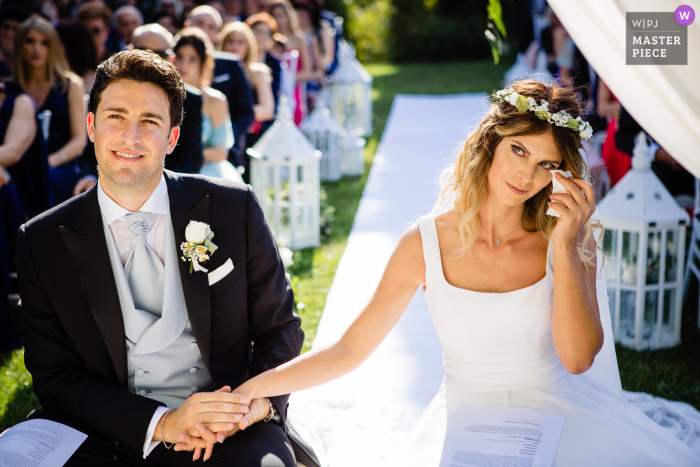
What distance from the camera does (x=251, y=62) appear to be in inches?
268

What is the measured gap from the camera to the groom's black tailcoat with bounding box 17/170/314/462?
2104 mm

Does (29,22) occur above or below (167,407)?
above

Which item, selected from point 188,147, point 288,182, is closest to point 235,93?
point 288,182

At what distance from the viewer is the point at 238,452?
6.71 ft

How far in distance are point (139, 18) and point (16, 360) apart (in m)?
5.32

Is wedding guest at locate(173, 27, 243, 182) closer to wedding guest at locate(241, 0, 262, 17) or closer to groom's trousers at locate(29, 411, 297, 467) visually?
groom's trousers at locate(29, 411, 297, 467)

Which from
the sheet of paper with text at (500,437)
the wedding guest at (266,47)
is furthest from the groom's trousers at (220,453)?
the wedding guest at (266,47)

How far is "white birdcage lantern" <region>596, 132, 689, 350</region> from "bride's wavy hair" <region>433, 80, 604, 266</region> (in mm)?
1440

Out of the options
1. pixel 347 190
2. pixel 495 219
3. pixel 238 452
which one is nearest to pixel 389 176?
pixel 347 190

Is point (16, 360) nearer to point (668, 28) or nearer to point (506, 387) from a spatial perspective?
point (506, 387)

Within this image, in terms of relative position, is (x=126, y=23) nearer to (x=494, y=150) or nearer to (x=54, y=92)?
(x=54, y=92)

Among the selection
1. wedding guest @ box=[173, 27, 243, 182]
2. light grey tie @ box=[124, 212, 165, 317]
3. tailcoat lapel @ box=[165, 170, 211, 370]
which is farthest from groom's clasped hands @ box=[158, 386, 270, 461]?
wedding guest @ box=[173, 27, 243, 182]

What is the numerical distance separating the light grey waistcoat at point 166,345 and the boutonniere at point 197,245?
0.23 feet

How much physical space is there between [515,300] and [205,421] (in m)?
1.08
